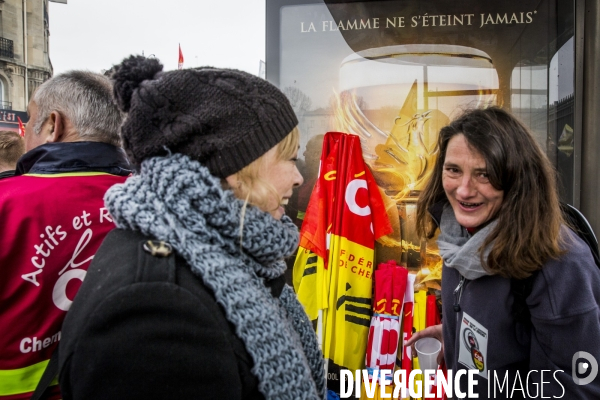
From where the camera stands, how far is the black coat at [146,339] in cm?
78

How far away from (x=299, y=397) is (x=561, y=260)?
43.8 inches

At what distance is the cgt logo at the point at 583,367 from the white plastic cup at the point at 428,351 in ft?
2.60

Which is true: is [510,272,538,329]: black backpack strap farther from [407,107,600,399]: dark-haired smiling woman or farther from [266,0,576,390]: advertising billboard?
[266,0,576,390]: advertising billboard

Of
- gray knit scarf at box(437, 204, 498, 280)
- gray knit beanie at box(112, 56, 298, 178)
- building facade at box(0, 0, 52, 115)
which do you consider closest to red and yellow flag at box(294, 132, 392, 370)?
gray knit scarf at box(437, 204, 498, 280)

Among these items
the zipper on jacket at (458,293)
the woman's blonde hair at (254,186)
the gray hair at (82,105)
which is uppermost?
the gray hair at (82,105)

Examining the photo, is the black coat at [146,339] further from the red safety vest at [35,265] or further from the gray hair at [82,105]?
the gray hair at [82,105]

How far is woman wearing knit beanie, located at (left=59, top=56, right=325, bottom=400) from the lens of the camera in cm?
80

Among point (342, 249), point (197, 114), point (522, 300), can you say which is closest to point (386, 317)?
point (342, 249)

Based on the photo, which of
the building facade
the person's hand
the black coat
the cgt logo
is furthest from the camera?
the building facade

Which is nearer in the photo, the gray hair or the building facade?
the gray hair

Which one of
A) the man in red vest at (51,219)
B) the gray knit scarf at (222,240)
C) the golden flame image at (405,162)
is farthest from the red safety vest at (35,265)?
the golden flame image at (405,162)

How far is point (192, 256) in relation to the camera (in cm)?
92

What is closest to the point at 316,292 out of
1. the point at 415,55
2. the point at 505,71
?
the point at 415,55

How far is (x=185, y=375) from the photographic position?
0.81 metres
